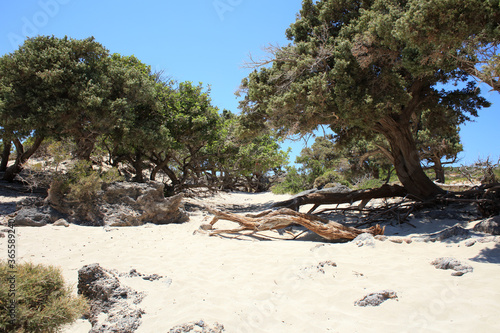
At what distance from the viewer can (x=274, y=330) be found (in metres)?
2.93

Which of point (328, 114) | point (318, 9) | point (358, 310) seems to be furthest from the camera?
point (318, 9)

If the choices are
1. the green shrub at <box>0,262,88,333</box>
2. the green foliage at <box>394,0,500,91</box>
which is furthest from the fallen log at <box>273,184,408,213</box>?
the green shrub at <box>0,262,88,333</box>

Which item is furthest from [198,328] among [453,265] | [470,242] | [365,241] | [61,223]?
[61,223]

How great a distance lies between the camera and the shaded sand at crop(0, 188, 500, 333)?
3.03 meters

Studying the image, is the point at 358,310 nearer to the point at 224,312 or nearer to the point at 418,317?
the point at 418,317

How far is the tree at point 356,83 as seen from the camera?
314 inches

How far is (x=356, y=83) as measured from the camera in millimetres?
8617

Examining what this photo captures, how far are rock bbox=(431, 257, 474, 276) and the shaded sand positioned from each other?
0.36 feet

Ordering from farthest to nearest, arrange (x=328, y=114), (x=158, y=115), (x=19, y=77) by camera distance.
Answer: (x=158, y=115), (x=19, y=77), (x=328, y=114)

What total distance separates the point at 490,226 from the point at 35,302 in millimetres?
7433

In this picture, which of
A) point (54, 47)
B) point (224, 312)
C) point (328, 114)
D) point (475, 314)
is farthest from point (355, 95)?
point (54, 47)

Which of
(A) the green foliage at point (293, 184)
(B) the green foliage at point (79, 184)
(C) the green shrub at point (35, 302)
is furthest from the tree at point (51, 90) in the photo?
(A) the green foliage at point (293, 184)

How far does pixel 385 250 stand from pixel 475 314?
2418mm

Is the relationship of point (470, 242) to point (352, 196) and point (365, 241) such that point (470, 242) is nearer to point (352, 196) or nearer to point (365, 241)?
point (365, 241)
